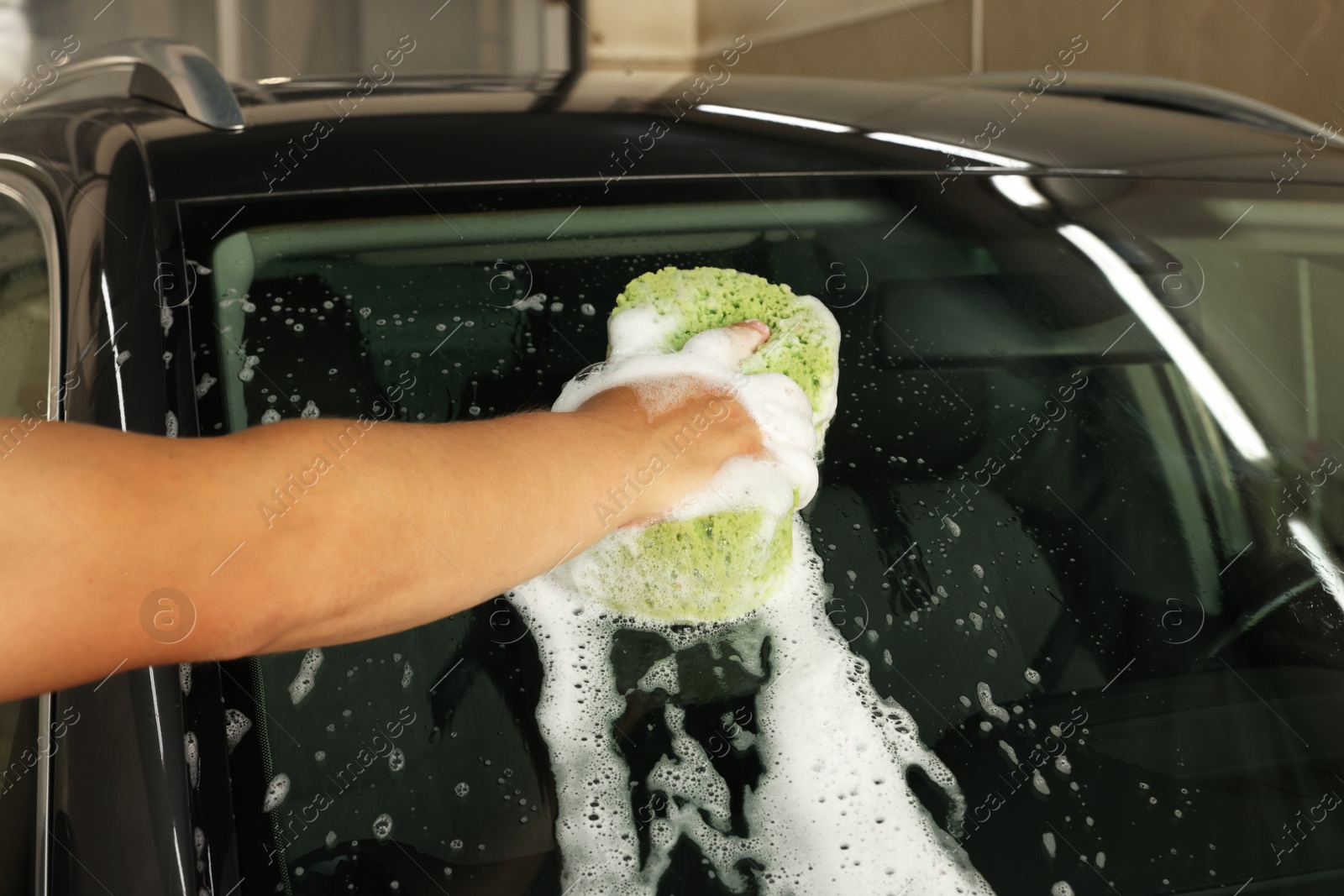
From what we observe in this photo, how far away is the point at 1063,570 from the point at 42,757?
0.84 meters

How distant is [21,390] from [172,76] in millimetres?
377

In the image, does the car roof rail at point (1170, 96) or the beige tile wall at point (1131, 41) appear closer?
the car roof rail at point (1170, 96)

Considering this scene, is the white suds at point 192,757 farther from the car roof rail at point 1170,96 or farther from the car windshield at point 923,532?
the car roof rail at point 1170,96

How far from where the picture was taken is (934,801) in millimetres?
815

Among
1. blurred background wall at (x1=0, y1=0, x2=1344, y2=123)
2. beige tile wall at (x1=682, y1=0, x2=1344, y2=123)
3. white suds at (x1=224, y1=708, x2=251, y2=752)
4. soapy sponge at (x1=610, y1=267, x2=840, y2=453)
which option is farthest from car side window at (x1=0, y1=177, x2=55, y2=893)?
beige tile wall at (x1=682, y1=0, x2=1344, y2=123)

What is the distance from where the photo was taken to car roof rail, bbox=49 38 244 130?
1010 millimetres

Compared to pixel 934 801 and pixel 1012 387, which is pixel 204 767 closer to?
pixel 934 801

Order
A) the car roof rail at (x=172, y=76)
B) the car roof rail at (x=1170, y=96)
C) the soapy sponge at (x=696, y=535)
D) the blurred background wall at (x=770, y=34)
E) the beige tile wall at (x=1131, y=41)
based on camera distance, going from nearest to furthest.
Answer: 1. the soapy sponge at (x=696, y=535)
2. the car roof rail at (x=172, y=76)
3. the car roof rail at (x=1170, y=96)
4. the beige tile wall at (x=1131, y=41)
5. the blurred background wall at (x=770, y=34)

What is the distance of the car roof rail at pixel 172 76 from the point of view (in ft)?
3.31

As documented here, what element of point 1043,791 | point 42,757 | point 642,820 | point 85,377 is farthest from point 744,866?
point 85,377

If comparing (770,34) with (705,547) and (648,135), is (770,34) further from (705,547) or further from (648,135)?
(705,547)

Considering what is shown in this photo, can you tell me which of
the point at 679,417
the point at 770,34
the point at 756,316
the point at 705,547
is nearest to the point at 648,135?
the point at 756,316

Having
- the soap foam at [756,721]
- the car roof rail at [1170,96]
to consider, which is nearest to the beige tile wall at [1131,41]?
the car roof rail at [1170,96]

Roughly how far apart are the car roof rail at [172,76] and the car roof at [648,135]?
2 centimetres
